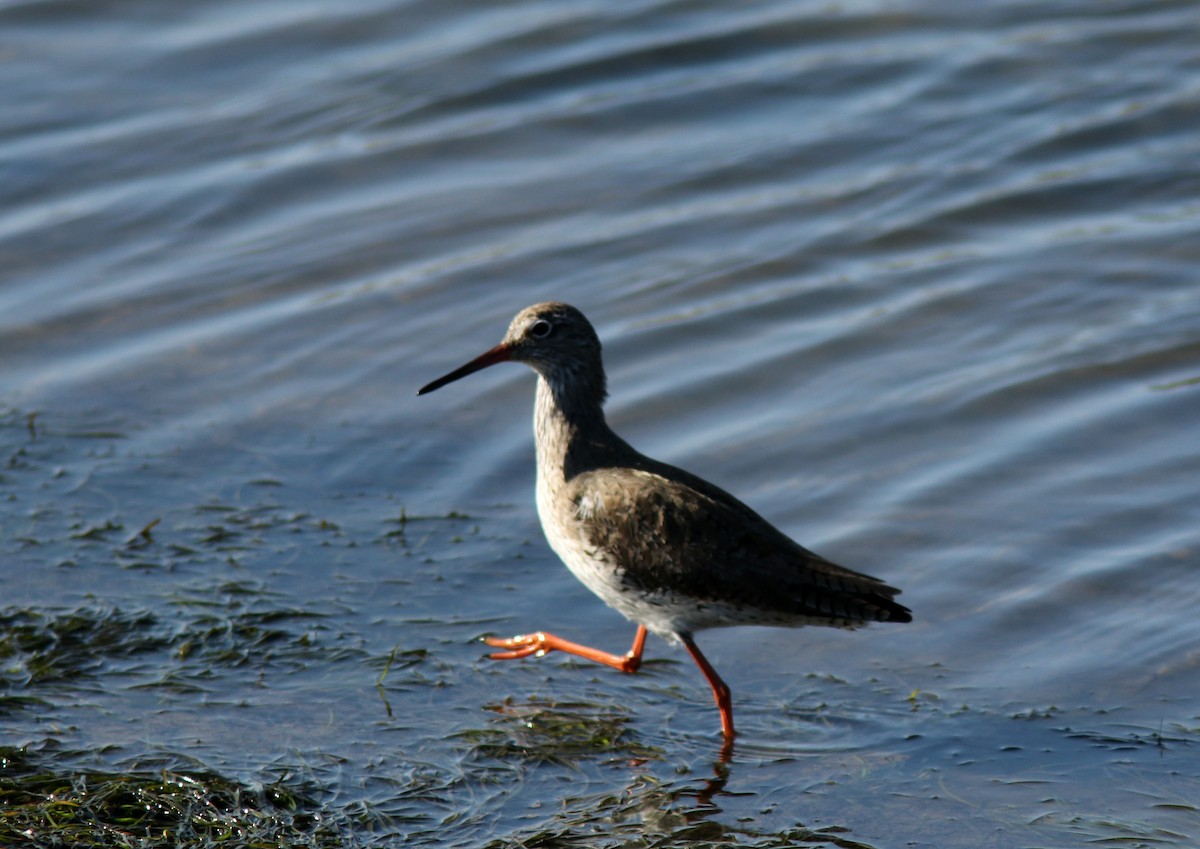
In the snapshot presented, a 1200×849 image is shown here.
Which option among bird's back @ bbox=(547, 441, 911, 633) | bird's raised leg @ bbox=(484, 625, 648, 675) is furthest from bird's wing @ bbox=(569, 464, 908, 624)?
bird's raised leg @ bbox=(484, 625, 648, 675)

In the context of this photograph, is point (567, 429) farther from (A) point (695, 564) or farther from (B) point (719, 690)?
(B) point (719, 690)

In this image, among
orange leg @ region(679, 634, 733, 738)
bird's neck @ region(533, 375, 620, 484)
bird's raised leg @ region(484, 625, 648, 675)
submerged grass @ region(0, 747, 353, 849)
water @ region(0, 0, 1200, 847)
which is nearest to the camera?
submerged grass @ region(0, 747, 353, 849)

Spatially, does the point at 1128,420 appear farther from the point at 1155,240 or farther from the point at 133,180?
the point at 133,180

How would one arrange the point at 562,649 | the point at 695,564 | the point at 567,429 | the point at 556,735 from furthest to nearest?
the point at 567,429 → the point at 562,649 → the point at 695,564 → the point at 556,735

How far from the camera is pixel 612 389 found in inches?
364

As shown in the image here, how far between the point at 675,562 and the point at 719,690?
22.2 inches

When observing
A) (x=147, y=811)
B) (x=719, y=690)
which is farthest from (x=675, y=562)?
(x=147, y=811)

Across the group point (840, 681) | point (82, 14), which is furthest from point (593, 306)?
point (82, 14)

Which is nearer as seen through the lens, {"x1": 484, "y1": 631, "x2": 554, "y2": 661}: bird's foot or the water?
the water

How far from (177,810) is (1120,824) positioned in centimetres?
329

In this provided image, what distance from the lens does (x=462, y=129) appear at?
41.0ft

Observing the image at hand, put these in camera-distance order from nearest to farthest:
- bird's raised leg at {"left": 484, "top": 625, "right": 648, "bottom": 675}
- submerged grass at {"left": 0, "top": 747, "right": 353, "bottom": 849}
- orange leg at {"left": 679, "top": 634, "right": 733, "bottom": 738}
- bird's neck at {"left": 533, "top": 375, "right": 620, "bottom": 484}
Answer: submerged grass at {"left": 0, "top": 747, "right": 353, "bottom": 849} → orange leg at {"left": 679, "top": 634, "right": 733, "bottom": 738} → bird's raised leg at {"left": 484, "top": 625, "right": 648, "bottom": 675} → bird's neck at {"left": 533, "top": 375, "right": 620, "bottom": 484}

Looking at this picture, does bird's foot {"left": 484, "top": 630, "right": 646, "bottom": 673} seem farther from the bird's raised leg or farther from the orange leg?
the orange leg

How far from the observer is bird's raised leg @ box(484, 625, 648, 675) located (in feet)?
22.2
